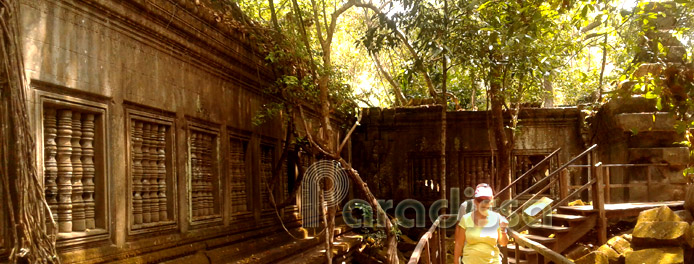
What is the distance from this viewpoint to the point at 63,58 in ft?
15.3

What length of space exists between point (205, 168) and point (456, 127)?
7.30 meters

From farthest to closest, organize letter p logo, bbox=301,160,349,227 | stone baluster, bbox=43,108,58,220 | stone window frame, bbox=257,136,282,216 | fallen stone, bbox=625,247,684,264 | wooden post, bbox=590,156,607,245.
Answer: letter p logo, bbox=301,160,349,227 → stone window frame, bbox=257,136,282,216 → wooden post, bbox=590,156,607,245 → fallen stone, bbox=625,247,684,264 → stone baluster, bbox=43,108,58,220

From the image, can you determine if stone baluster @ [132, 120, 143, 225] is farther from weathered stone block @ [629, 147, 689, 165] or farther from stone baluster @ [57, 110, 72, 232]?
weathered stone block @ [629, 147, 689, 165]

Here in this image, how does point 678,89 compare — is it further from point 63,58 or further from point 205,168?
point 63,58

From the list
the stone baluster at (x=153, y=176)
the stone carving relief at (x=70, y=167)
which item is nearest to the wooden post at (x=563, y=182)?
the stone baluster at (x=153, y=176)

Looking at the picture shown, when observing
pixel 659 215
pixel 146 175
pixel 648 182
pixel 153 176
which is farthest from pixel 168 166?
pixel 648 182

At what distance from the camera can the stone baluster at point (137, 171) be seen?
5.77 metres

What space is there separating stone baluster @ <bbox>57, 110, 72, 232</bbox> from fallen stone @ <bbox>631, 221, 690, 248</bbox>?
21.5 ft

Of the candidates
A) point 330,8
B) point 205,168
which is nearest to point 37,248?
point 205,168

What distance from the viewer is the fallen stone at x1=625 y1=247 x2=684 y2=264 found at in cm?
711

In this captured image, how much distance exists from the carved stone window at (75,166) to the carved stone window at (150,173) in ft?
1.36

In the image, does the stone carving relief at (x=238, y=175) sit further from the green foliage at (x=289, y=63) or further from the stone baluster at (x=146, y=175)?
the stone baluster at (x=146, y=175)

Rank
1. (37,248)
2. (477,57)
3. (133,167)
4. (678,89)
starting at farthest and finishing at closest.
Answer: (477,57)
(678,89)
(133,167)
(37,248)

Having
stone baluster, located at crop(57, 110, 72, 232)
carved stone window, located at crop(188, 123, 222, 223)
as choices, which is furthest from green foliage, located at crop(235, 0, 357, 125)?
stone baluster, located at crop(57, 110, 72, 232)
